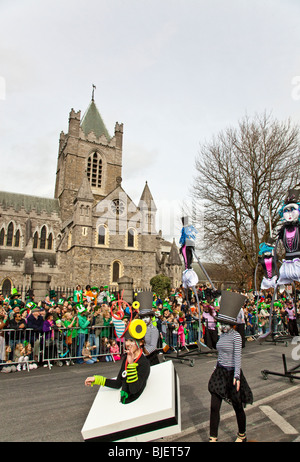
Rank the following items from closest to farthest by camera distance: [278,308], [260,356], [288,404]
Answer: [288,404] → [260,356] → [278,308]

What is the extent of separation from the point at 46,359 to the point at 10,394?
2816 mm

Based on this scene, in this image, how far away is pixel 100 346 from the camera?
32.8 feet

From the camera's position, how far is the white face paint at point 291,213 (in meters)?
6.03

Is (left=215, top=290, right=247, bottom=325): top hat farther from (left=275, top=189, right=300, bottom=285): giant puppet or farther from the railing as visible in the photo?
the railing

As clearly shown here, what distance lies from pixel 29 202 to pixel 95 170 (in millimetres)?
10141

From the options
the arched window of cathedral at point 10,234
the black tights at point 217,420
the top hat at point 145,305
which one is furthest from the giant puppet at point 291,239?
the arched window of cathedral at point 10,234

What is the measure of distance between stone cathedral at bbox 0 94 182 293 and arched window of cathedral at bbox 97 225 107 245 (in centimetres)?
11

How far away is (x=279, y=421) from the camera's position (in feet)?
14.2

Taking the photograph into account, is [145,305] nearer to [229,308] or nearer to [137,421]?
[229,308]

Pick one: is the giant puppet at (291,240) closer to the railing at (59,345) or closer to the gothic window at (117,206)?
the railing at (59,345)

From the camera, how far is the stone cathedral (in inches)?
1213

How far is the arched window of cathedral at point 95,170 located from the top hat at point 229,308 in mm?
39979
